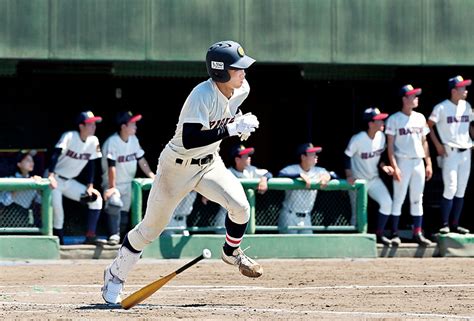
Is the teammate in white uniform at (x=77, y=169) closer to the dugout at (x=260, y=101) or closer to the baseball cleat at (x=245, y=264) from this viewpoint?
the dugout at (x=260, y=101)

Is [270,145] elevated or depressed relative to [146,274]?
elevated

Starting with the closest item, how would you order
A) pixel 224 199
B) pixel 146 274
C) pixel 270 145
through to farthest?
1. pixel 224 199
2. pixel 146 274
3. pixel 270 145

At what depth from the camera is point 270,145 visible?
47.8ft

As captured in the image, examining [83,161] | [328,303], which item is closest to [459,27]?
[83,161]

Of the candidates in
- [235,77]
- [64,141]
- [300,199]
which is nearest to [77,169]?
[64,141]

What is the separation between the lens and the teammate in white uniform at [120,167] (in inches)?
473

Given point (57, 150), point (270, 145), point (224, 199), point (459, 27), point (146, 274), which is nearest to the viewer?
point (224, 199)

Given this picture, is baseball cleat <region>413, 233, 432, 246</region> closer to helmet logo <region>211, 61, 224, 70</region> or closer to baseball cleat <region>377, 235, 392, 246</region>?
baseball cleat <region>377, 235, 392, 246</region>

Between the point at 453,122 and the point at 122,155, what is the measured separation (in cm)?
367

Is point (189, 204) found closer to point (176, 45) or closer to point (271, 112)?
point (176, 45)

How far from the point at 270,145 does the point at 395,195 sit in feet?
8.30

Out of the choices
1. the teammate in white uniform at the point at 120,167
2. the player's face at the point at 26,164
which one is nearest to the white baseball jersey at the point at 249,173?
the teammate in white uniform at the point at 120,167

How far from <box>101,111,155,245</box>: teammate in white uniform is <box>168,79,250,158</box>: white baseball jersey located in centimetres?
450

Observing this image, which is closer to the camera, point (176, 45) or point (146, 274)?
point (146, 274)
